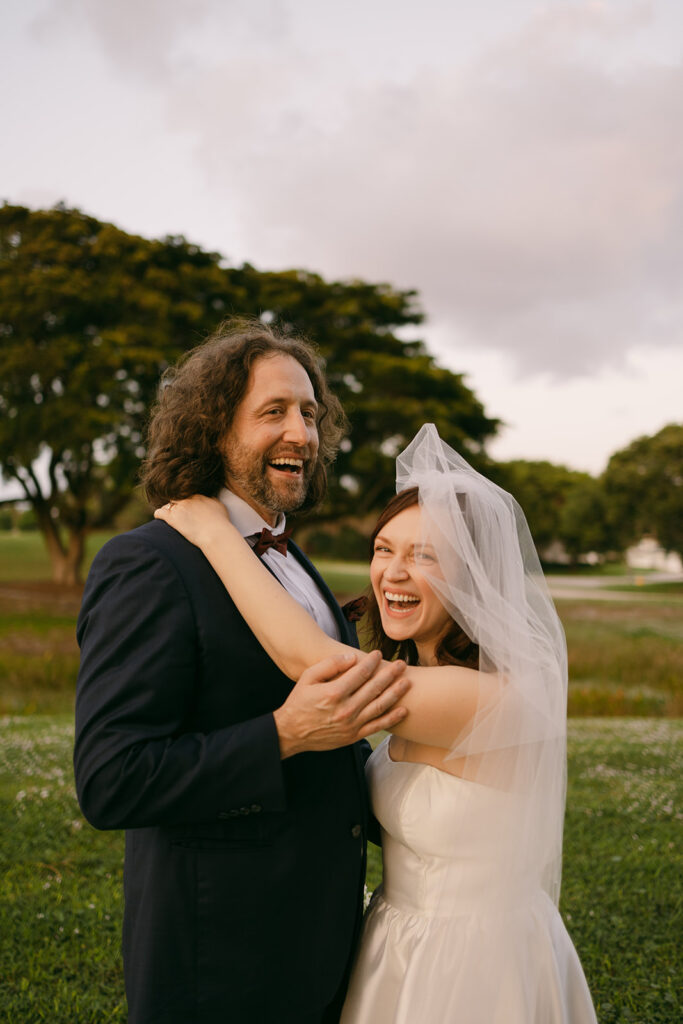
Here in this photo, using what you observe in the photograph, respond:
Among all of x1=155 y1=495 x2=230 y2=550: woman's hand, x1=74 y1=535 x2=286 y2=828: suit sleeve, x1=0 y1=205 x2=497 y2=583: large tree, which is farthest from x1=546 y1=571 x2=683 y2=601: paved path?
x1=74 y1=535 x2=286 y2=828: suit sleeve

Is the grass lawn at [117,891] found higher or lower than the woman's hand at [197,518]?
lower

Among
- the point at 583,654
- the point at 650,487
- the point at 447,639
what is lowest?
the point at 583,654

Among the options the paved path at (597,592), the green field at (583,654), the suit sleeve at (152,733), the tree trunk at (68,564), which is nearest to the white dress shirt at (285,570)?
the suit sleeve at (152,733)

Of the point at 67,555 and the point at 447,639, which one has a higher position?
the point at 447,639

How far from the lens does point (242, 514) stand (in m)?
2.92

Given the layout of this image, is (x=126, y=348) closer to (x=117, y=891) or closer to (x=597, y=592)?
(x=117, y=891)

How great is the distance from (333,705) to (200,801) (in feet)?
1.45

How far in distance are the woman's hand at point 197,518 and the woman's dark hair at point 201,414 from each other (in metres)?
0.14

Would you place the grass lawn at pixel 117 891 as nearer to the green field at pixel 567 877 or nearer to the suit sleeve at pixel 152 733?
the green field at pixel 567 877

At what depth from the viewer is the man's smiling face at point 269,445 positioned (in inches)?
116

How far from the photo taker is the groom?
83.7 inches

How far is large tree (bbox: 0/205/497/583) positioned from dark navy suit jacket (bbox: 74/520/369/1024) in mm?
18382

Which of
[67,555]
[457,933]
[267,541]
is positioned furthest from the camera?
[67,555]

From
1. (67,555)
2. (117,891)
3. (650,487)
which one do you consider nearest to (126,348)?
(67,555)
